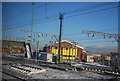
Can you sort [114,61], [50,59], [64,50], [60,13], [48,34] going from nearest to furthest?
[114,61] < [60,13] < [50,59] < [48,34] < [64,50]

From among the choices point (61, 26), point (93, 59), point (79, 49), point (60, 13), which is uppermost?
point (60, 13)

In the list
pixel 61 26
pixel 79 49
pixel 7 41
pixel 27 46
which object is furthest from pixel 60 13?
pixel 79 49

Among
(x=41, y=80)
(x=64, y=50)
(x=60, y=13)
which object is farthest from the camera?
(x=64, y=50)

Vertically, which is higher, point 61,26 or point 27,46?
point 61,26

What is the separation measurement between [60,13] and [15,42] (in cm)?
1797

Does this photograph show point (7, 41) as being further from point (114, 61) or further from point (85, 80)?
point (85, 80)

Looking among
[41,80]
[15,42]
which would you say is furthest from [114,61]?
[15,42]

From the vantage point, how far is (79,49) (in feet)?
128

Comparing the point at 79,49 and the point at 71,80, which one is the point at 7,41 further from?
the point at 71,80

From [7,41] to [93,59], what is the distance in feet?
69.3

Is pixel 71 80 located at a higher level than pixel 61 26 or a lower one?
lower

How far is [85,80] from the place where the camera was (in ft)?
24.8

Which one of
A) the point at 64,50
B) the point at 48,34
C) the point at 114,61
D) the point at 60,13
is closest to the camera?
the point at 114,61

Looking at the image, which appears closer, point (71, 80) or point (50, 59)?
point (71, 80)
